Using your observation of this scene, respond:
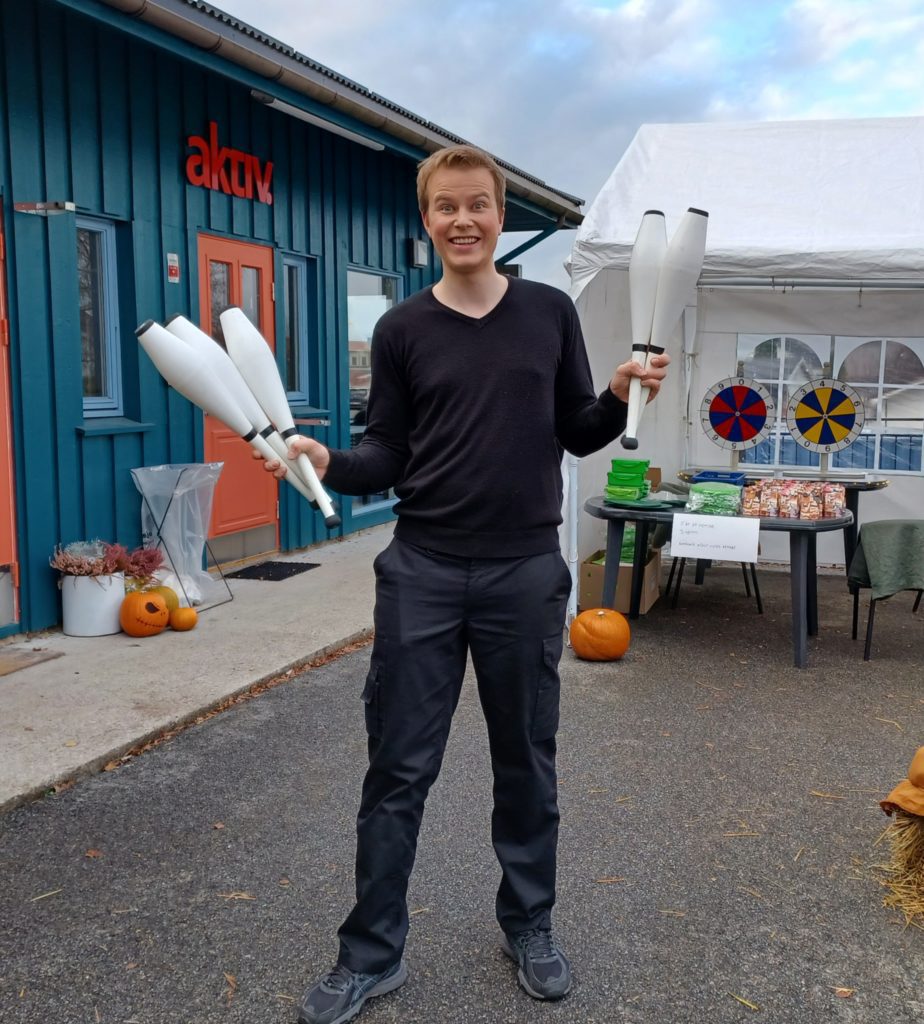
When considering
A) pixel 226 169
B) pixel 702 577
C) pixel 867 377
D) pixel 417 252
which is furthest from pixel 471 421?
pixel 417 252

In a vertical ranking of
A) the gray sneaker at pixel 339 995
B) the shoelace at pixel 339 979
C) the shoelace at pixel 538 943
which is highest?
the shoelace at pixel 538 943

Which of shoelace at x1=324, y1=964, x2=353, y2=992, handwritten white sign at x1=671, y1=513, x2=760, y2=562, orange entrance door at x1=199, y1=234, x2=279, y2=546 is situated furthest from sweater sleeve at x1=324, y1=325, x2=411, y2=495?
orange entrance door at x1=199, y1=234, x2=279, y2=546

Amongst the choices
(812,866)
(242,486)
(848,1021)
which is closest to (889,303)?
(242,486)

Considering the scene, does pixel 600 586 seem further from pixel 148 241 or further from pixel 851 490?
pixel 148 241

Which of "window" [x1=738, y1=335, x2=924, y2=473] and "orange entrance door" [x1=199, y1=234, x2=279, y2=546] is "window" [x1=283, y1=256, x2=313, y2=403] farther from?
"window" [x1=738, y1=335, x2=924, y2=473]

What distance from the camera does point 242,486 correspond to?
7.83 meters

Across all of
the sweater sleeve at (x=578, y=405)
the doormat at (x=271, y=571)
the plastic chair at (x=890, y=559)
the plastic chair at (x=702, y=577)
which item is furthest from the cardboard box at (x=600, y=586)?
the sweater sleeve at (x=578, y=405)

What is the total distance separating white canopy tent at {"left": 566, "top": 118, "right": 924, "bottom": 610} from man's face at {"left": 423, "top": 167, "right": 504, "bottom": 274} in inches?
140

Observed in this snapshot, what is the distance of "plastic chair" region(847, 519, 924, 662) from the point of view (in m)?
5.62

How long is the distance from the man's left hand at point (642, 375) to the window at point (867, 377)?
5913 millimetres

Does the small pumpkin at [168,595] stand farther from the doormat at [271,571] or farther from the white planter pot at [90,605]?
the doormat at [271,571]

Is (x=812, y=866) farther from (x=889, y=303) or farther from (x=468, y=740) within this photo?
(x=889, y=303)

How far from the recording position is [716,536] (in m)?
5.72

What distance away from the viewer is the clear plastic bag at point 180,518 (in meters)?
6.49
